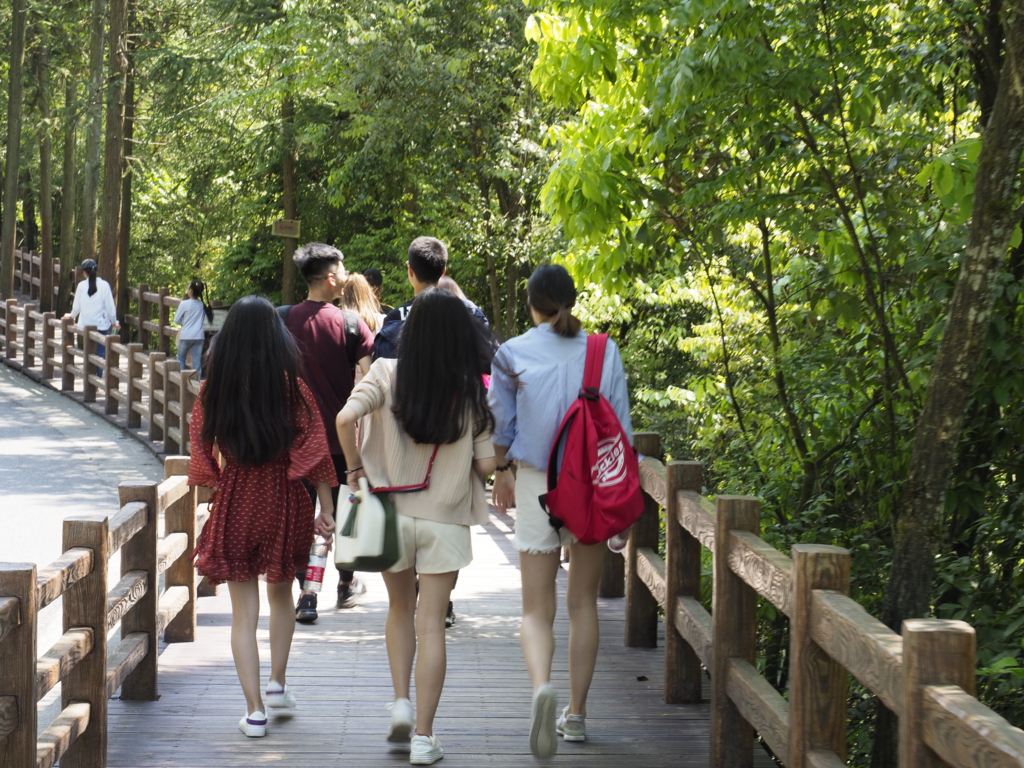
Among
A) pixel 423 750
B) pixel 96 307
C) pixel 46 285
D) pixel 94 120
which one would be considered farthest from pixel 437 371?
pixel 46 285

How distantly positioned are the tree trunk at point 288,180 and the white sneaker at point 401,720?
18.1 m

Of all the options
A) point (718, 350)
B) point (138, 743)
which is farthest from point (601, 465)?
point (718, 350)

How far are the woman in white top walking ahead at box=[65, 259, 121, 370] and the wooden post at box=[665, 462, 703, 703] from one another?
1674 cm

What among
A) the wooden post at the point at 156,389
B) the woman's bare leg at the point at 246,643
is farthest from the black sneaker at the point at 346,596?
the wooden post at the point at 156,389

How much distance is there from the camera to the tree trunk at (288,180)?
22.0 m

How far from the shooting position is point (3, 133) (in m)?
33.0

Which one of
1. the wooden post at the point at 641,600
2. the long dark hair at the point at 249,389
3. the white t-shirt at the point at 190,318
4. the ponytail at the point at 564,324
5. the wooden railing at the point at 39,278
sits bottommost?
the wooden post at the point at 641,600

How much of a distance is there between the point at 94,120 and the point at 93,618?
22.3 metres

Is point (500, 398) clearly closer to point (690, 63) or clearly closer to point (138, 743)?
point (690, 63)

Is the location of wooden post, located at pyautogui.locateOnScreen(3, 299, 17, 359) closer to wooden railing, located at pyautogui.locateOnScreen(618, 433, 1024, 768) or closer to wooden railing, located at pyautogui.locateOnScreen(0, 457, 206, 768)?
wooden railing, located at pyautogui.locateOnScreen(0, 457, 206, 768)

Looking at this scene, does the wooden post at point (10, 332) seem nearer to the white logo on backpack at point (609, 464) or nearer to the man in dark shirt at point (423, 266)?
the man in dark shirt at point (423, 266)

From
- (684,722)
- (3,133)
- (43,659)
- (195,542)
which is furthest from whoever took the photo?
(3,133)

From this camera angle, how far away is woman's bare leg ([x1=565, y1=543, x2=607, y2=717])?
→ 15.1 ft

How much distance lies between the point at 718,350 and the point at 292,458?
19.0ft
